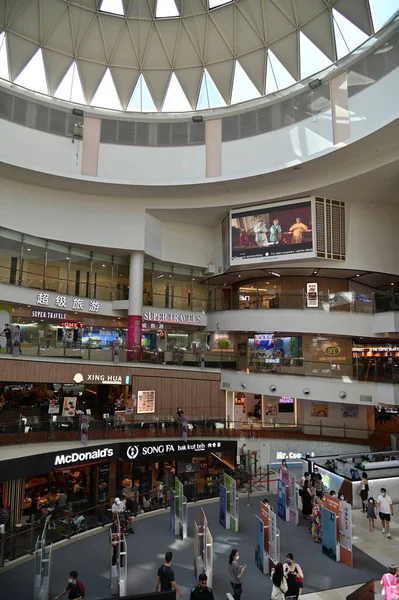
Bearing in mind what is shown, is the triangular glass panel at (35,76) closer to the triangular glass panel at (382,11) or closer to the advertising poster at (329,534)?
the triangular glass panel at (382,11)

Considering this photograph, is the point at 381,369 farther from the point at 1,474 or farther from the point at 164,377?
the point at 1,474

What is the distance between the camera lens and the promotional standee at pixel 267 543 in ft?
33.0

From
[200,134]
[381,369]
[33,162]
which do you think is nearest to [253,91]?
[200,134]

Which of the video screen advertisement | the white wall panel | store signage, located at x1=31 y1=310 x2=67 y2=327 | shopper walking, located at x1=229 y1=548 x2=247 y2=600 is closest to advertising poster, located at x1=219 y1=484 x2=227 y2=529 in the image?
shopper walking, located at x1=229 y1=548 x2=247 y2=600

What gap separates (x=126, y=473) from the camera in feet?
61.1

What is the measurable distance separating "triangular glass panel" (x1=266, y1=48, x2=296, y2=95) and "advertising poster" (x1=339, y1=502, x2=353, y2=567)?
21.0 metres

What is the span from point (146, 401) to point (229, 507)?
9.60 m

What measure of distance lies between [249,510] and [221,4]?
24873 millimetres

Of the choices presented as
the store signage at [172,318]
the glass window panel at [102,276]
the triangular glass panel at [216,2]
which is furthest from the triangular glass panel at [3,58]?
the store signage at [172,318]

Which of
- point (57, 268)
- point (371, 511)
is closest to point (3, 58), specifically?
point (57, 268)

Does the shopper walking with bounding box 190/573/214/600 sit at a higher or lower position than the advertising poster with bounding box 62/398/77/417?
A: lower

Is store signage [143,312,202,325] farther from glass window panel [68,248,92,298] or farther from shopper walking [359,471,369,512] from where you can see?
shopper walking [359,471,369,512]

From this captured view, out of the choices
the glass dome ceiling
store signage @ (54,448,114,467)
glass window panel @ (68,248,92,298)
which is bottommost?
store signage @ (54,448,114,467)

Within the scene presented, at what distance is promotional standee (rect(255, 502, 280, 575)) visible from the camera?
396 inches
